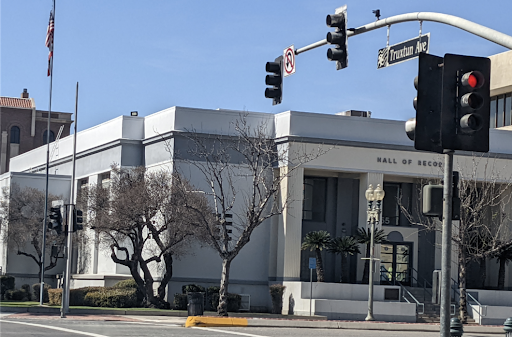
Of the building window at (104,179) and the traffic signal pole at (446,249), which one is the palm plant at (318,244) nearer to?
the building window at (104,179)

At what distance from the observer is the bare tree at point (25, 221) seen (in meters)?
44.8

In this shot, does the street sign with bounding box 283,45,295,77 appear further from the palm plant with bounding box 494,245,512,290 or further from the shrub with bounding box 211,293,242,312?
the palm plant with bounding box 494,245,512,290

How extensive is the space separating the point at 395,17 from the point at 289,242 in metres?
23.9

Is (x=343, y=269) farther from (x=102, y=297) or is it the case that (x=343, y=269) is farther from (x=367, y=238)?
(x=102, y=297)

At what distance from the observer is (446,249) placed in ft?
32.5

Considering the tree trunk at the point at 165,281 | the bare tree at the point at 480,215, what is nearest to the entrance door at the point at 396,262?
the bare tree at the point at 480,215

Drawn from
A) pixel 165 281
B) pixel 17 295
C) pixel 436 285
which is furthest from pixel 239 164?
pixel 436 285

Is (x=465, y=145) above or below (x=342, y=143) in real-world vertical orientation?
below

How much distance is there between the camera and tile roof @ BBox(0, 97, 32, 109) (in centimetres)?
8531

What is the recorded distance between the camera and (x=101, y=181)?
149 ft

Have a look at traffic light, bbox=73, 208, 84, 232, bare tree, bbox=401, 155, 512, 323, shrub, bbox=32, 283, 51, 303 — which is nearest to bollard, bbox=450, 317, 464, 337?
bare tree, bbox=401, 155, 512, 323

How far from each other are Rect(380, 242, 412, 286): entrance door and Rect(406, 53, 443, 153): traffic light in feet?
109

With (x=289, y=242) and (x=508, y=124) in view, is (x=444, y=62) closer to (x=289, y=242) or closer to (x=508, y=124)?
(x=289, y=242)

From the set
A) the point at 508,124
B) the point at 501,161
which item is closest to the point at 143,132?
the point at 501,161
